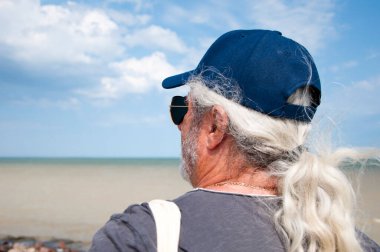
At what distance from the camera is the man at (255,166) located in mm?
1490

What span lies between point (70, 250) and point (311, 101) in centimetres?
827

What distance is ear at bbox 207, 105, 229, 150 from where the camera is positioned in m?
1.76

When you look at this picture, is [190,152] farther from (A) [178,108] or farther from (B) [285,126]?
(B) [285,126]

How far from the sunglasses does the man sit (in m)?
0.10

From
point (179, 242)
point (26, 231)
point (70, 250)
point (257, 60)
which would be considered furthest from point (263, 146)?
point (26, 231)

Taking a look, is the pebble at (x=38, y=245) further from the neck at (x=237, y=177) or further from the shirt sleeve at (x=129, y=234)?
the shirt sleeve at (x=129, y=234)

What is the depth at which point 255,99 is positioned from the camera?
173 centimetres

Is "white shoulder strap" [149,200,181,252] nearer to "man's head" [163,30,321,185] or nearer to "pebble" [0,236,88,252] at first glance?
"man's head" [163,30,321,185]

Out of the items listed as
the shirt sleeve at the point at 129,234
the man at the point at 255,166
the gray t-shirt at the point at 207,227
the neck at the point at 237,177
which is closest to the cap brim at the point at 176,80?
the man at the point at 255,166

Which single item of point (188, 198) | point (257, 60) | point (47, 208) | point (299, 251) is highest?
point (257, 60)

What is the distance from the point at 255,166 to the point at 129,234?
58 centimetres

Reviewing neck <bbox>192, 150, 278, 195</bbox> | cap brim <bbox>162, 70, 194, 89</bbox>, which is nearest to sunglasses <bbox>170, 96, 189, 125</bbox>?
cap brim <bbox>162, 70, 194, 89</bbox>

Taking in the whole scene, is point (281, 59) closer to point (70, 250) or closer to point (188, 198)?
point (188, 198)

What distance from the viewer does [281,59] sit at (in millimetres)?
1766
